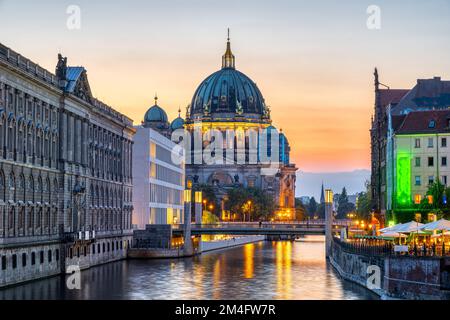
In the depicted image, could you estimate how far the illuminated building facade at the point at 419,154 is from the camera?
126938 mm

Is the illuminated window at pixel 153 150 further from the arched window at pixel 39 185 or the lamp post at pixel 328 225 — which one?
the arched window at pixel 39 185

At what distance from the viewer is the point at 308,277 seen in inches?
3922

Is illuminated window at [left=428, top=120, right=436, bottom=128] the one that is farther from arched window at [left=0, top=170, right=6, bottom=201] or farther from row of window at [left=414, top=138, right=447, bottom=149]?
arched window at [left=0, top=170, right=6, bottom=201]

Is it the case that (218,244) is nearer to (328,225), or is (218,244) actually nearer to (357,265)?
(328,225)

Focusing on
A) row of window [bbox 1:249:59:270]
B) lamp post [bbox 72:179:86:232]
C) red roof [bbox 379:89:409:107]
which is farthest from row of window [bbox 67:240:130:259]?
red roof [bbox 379:89:409:107]

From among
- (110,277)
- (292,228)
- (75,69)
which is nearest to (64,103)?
(75,69)

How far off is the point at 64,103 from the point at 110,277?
1608 cm

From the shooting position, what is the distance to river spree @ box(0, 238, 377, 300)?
80250 millimetres

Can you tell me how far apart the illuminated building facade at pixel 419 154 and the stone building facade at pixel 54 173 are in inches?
1273

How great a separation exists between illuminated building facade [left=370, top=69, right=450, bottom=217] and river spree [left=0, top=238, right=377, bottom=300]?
25.8 meters

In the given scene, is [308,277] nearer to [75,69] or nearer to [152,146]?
[75,69]

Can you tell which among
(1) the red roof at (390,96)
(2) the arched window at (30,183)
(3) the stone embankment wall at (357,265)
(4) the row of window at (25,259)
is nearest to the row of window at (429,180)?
(1) the red roof at (390,96)

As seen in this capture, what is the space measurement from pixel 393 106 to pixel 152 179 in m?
33.3

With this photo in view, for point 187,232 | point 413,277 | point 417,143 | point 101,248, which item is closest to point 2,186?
point 413,277
